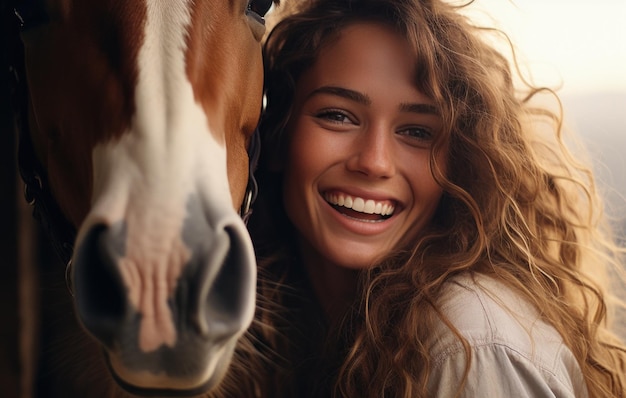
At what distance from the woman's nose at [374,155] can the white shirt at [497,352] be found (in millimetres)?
363

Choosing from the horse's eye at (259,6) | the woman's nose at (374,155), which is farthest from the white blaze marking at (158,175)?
the woman's nose at (374,155)

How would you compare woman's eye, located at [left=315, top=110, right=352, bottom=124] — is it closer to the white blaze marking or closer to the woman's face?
the woman's face

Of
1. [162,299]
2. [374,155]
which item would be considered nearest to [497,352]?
[374,155]

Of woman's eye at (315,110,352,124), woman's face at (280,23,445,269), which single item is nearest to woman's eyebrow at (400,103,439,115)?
woman's face at (280,23,445,269)

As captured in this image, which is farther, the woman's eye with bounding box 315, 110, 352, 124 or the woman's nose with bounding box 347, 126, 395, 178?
the woman's eye with bounding box 315, 110, 352, 124

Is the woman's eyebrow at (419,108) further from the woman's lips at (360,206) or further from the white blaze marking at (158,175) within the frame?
the white blaze marking at (158,175)

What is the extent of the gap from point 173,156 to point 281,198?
3.35 ft

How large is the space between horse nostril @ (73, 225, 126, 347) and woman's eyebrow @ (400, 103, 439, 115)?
935mm

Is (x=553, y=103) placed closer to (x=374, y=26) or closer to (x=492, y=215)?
(x=492, y=215)

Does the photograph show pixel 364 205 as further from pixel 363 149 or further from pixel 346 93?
pixel 346 93

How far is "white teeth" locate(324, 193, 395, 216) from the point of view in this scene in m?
1.61

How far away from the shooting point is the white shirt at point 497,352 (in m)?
1.36

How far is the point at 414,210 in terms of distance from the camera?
1670 mm

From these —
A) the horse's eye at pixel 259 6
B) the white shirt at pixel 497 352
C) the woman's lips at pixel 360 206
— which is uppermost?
the horse's eye at pixel 259 6
